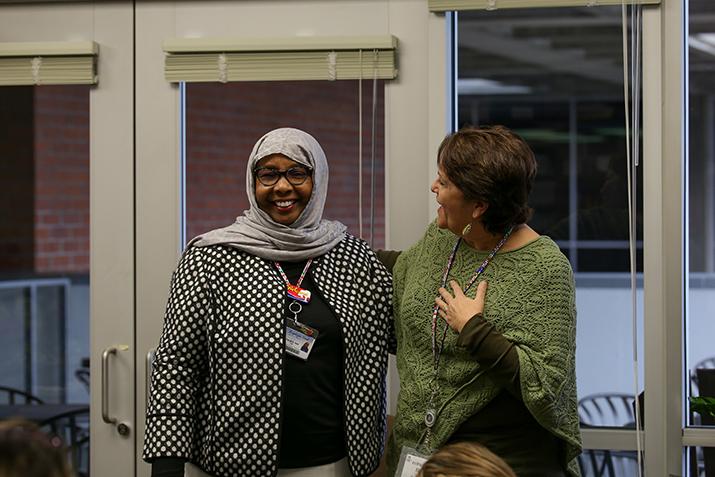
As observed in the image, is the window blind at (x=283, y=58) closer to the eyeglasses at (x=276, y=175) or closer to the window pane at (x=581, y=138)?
the window pane at (x=581, y=138)

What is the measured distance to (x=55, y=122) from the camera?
3.30m

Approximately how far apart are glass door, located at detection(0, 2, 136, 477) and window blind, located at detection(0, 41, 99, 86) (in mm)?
13

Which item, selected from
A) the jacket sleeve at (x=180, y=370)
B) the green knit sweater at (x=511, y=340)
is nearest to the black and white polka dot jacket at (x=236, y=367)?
the jacket sleeve at (x=180, y=370)

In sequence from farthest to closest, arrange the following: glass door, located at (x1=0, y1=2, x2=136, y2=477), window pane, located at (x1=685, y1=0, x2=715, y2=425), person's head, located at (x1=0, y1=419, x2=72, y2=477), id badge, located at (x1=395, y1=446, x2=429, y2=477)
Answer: glass door, located at (x1=0, y1=2, x2=136, y2=477)
window pane, located at (x1=685, y1=0, x2=715, y2=425)
id badge, located at (x1=395, y1=446, x2=429, y2=477)
person's head, located at (x1=0, y1=419, x2=72, y2=477)

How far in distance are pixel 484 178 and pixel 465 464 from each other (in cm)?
81

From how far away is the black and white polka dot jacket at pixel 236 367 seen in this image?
2475 millimetres

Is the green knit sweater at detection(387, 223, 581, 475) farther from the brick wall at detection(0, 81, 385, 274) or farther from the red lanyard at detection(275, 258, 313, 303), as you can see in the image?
the brick wall at detection(0, 81, 385, 274)

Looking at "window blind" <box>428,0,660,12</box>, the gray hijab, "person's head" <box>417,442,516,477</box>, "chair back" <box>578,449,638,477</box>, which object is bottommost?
"chair back" <box>578,449,638,477</box>

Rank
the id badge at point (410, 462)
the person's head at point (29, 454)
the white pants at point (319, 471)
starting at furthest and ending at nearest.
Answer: the white pants at point (319, 471) < the id badge at point (410, 462) < the person's head at point (29, 454)

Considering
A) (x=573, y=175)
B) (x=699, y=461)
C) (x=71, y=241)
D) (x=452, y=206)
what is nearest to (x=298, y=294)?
(x=452, y=206)

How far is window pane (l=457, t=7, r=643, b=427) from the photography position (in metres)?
3.03

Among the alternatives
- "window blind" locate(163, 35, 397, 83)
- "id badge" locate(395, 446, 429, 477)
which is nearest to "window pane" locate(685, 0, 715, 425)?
"window blind" locate(163, 35, 397, 83)

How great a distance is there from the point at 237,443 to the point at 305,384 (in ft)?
0.72

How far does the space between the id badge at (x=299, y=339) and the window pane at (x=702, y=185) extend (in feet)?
3.95
